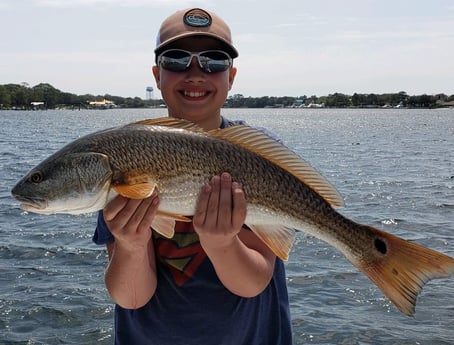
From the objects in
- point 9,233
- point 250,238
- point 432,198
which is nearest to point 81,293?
point 9,233

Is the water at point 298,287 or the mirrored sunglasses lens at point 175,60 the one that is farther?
the water at point 298,287

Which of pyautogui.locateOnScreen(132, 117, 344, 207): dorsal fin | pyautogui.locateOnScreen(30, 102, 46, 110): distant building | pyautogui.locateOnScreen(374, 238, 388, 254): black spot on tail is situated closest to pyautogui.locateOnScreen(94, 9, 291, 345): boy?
pyautogui.locateOnScreen(132, 117, 344, 207): dorsal fin

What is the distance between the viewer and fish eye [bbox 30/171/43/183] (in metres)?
3.10

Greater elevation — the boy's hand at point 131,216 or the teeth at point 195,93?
the teeth at point 195,93

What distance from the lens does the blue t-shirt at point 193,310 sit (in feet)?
10.4

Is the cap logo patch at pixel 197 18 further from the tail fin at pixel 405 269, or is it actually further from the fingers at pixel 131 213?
the tail fin at pixel 405 269

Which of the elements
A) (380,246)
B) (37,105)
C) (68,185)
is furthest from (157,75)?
(37,105)

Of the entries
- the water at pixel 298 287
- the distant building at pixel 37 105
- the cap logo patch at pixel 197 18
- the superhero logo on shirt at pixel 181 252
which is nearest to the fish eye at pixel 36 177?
the superhero logo on shirt at pixel 181 252

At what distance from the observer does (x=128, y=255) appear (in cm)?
310

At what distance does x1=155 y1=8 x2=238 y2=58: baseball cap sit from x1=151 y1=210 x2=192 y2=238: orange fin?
1097 mm

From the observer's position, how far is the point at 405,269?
115 inches

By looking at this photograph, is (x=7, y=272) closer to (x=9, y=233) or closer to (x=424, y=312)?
(x=9, y=233)

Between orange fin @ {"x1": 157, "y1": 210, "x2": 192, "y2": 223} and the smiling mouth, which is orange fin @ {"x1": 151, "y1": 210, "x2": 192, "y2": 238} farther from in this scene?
the smiling mouth

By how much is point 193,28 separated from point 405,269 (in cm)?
185
